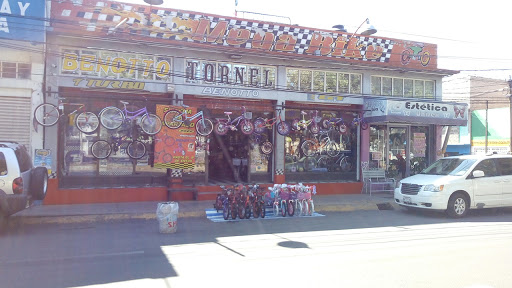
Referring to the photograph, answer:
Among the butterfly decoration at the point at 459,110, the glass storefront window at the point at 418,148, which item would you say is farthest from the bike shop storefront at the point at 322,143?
the butterfly decoration at the point at 459,110

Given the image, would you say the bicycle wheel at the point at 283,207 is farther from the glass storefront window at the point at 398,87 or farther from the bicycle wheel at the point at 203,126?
the glass storefront window at the point at 398,87

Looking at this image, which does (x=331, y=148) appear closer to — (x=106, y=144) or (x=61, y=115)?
(x=106, y=144)

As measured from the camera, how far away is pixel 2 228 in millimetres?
9273

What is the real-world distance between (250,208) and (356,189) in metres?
6.54

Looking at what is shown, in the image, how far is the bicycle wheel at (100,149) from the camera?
1258cm

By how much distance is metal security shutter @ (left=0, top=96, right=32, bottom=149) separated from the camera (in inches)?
464

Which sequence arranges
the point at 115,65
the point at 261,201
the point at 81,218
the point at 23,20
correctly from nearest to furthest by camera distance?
the point at 81,218, the point at 261,201, the point at 23,20, the point at 115,65

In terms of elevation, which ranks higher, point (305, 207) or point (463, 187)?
point (463, 187)

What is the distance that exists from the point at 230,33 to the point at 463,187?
29.2 ft

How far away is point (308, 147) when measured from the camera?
15594 millimetres

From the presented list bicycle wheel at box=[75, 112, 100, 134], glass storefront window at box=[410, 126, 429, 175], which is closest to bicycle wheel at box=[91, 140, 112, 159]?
bicycle wheel at box=[75, 112, 100, 134]

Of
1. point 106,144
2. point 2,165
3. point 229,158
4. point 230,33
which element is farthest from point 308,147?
point 2,165

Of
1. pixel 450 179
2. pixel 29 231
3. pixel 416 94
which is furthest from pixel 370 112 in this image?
pixel 29 231

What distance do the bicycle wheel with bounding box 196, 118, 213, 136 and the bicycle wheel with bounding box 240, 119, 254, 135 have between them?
3.85ft
